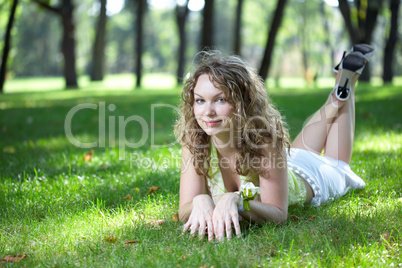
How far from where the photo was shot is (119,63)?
2751 inches

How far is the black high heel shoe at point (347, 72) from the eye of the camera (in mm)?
4105

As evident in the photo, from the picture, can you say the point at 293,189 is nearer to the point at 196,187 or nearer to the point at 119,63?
the point at 196,187

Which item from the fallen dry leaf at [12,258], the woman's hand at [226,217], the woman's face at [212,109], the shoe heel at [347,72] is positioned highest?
the shoe heel at [347,72]

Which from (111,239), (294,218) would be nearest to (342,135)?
(294,218)

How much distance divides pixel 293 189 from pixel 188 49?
61.3m

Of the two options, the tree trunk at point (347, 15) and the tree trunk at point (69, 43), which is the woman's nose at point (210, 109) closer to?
the tree trunk at point (347, 15)

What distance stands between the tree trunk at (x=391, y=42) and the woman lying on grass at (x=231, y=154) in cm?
1627

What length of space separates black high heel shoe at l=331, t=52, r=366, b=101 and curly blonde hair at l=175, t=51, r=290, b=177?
4.65 feet

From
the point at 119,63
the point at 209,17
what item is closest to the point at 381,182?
the point at 209,17

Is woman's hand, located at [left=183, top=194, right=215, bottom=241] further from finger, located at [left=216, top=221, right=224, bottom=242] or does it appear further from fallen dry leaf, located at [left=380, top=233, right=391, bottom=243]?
fallen dry leaf, located at [left=380, top=233, right=391, bottom=243]

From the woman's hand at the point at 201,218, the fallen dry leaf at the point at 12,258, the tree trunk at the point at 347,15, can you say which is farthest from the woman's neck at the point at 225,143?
the tree trunk at the point at 347,15

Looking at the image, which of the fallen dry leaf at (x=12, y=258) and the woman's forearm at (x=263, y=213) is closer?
the fallen dry leaf at (x=12, y=258)

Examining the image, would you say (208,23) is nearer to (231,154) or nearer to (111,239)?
(231,154)

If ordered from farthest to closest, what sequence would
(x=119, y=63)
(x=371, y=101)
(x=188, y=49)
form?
1. (x=119, y=63)
2. (x=188, y=49)
3. (x=371, y=101)
